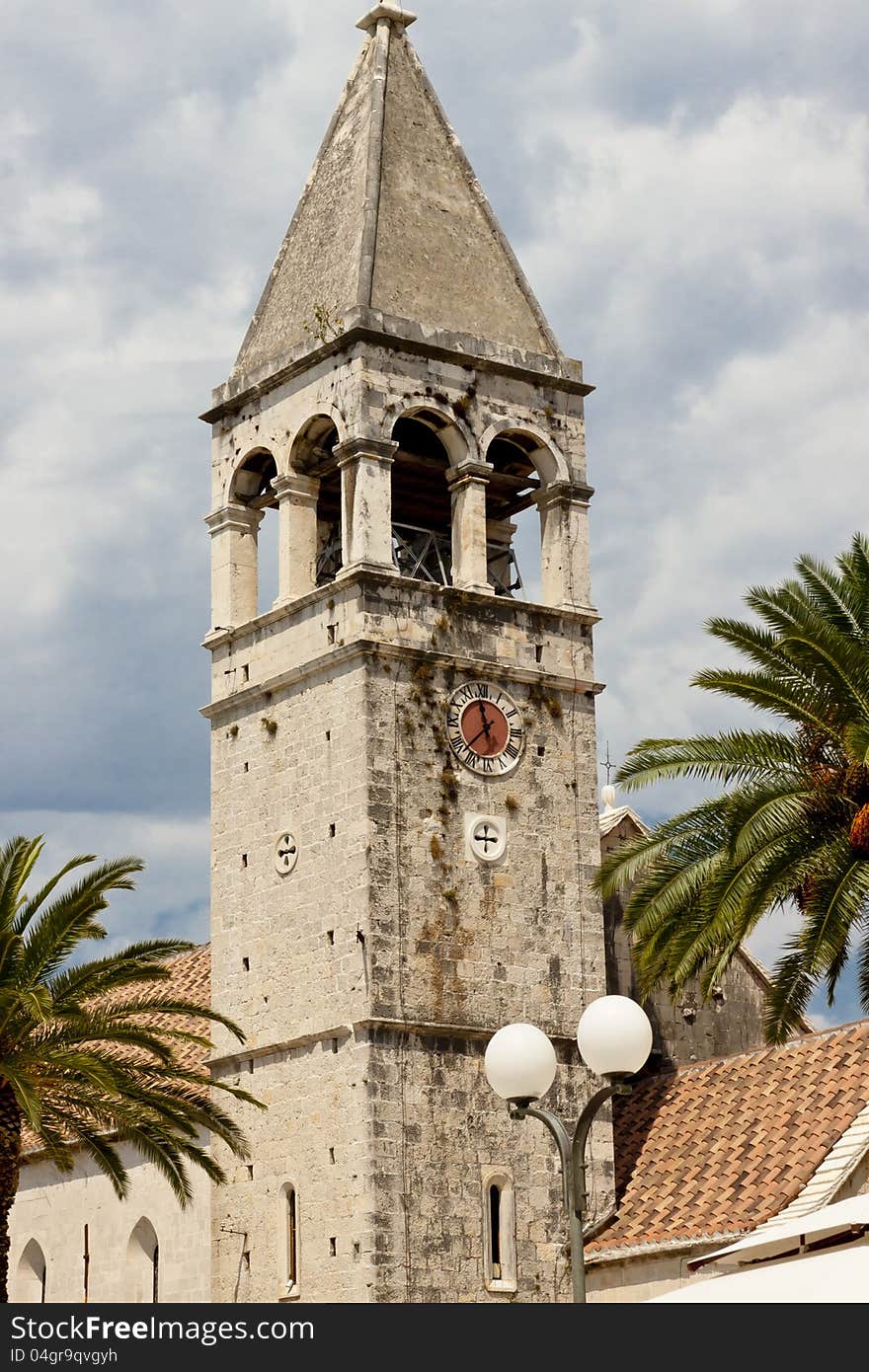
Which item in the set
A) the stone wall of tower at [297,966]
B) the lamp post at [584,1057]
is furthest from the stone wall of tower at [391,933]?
the lamp post at [584,1057]

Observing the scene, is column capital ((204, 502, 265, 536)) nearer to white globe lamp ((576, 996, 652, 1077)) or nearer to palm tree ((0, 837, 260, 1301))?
palm tree ((0, 837, 260, 1301))

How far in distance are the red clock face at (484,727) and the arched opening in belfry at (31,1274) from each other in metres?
11.9

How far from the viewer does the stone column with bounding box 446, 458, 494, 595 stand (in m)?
33.8

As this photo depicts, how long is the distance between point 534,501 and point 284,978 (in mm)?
8517

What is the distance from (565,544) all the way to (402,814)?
18.8 feet

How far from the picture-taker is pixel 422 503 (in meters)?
36.8

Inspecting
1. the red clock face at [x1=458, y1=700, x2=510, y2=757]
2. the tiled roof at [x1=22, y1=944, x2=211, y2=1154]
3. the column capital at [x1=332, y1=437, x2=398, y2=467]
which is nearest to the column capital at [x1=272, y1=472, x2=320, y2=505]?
the column capital at [x1=332, y1=437, x2=398, y2=467]

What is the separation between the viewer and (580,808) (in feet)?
111

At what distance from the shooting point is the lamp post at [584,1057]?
17.4 m

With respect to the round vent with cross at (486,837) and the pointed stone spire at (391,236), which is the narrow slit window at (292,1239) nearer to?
the round vent with cross at (486,837)

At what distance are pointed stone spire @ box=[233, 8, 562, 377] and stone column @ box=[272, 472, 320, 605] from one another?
2.09 m

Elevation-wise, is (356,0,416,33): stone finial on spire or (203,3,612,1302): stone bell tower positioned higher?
(356,0,416,33): stone finial on spire
